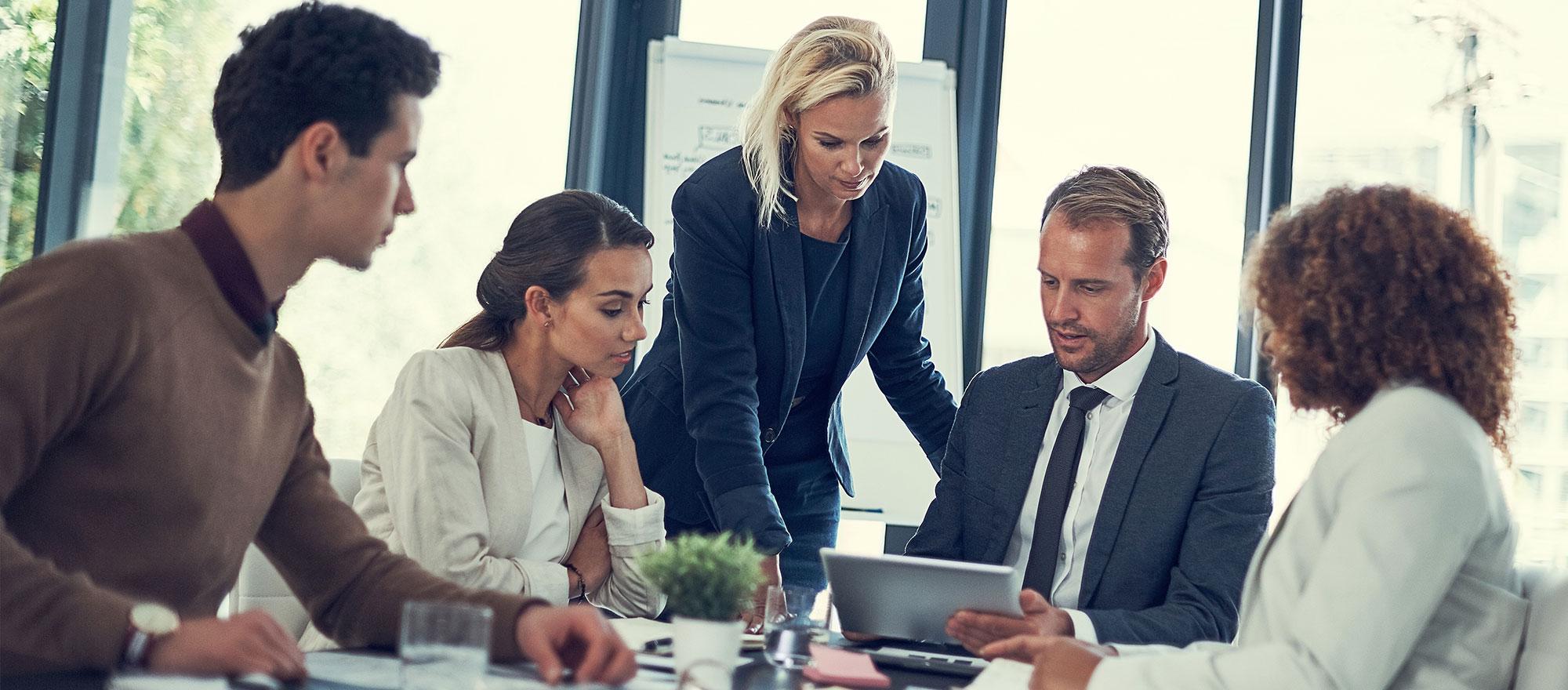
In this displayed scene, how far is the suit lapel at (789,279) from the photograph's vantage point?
2652mm

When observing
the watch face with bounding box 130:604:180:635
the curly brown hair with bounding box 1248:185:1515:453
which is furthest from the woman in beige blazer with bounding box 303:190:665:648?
the curly brown hair with bounding box 1248:185:1515:453

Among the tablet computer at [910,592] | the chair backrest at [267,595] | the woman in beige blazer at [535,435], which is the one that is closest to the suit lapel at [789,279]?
the woman in beige blazer at [535,435]

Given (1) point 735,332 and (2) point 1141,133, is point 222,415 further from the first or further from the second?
(2) point 1141,133

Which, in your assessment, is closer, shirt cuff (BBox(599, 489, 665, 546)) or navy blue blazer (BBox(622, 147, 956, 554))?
shirt cuff (BBox(599, 489, 665, 546))

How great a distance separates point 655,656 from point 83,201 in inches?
133

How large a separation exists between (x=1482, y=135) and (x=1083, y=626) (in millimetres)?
2859

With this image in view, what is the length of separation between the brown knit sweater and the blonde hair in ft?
3.91

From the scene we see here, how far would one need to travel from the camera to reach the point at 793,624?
187 centimetres

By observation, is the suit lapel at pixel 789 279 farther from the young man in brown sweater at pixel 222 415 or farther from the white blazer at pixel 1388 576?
the white blazer at pixel 1388 576

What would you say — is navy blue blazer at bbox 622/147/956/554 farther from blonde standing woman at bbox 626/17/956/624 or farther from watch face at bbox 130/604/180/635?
watch face at bbox 130/604/180/635

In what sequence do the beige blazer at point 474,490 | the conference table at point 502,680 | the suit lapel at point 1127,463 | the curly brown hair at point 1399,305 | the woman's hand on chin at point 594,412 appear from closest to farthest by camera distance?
1. the conference table at point 502,680
2. the curly brown hair at point 1399,305
3. the beige blazer at point 474,490
4. the suit lapel at point 1127,463
5. the woman's hand on chin at point 594,412

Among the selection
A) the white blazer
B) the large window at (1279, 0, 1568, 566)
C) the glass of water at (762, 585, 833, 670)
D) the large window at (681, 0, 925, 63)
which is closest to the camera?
the white blazer

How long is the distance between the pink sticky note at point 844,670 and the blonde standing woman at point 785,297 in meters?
0.58

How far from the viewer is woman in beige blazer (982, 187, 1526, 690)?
139 cm
